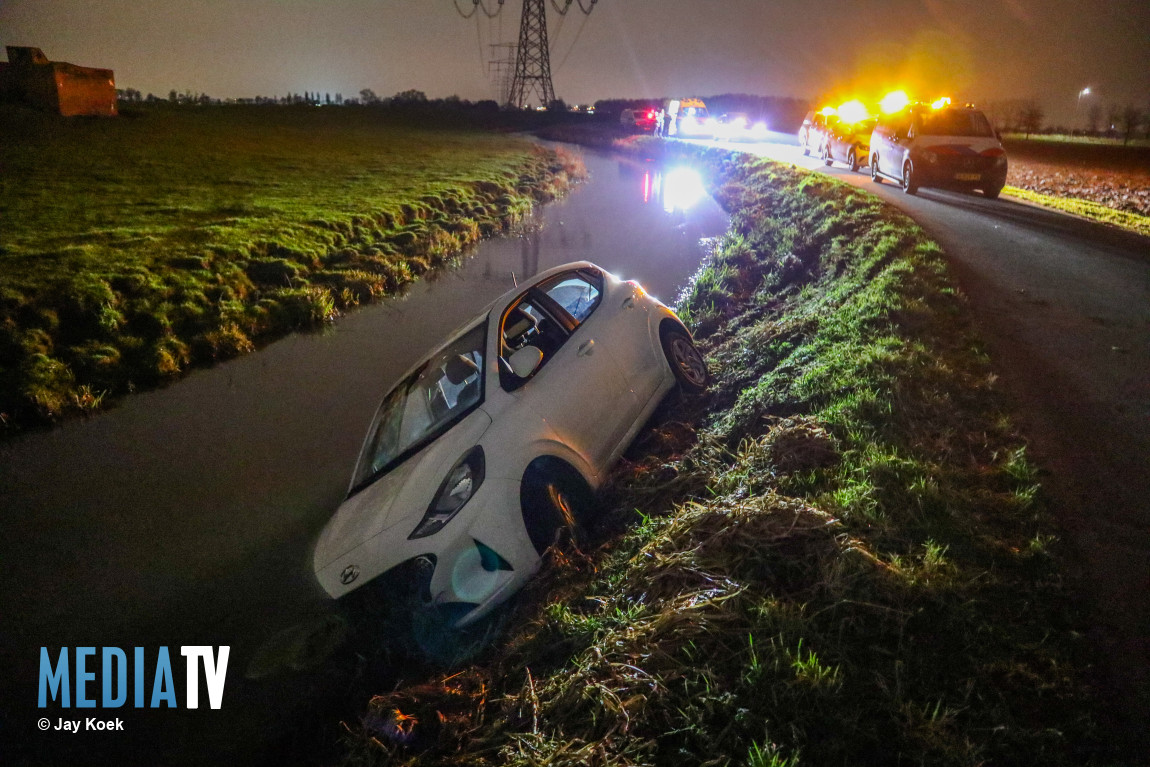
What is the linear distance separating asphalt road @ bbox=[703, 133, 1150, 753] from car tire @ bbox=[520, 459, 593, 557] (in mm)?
2789

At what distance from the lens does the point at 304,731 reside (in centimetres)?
395

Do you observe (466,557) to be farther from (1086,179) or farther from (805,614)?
(1086,179)

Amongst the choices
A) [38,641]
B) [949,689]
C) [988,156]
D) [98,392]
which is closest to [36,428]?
[98,392]

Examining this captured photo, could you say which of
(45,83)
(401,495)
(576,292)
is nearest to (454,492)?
(401,495)

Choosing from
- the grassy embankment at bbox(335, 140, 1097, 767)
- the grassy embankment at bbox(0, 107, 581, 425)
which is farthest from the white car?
the grassy embankment at bbox(0, 107, 581, 425)

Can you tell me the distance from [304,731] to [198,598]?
5.90 feet

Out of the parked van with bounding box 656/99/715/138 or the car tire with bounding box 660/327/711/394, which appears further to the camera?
the parked van with bounding box 656/99/715/138

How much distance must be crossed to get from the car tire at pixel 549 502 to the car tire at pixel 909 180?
14.1m

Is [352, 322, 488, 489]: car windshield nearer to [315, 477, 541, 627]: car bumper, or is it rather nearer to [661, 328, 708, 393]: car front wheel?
[315, 477, 541, 627]: car bumper

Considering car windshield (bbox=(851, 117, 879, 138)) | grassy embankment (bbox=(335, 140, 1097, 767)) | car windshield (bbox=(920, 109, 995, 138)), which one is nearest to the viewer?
grassy embankment (bbox=(335, 140, 1097, 767))

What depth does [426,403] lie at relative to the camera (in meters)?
4.99

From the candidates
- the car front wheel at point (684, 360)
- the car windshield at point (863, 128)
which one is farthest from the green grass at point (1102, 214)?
the car front wheel at point (684, 360)

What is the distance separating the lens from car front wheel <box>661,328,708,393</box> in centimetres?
638

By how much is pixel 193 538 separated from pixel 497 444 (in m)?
3.43
